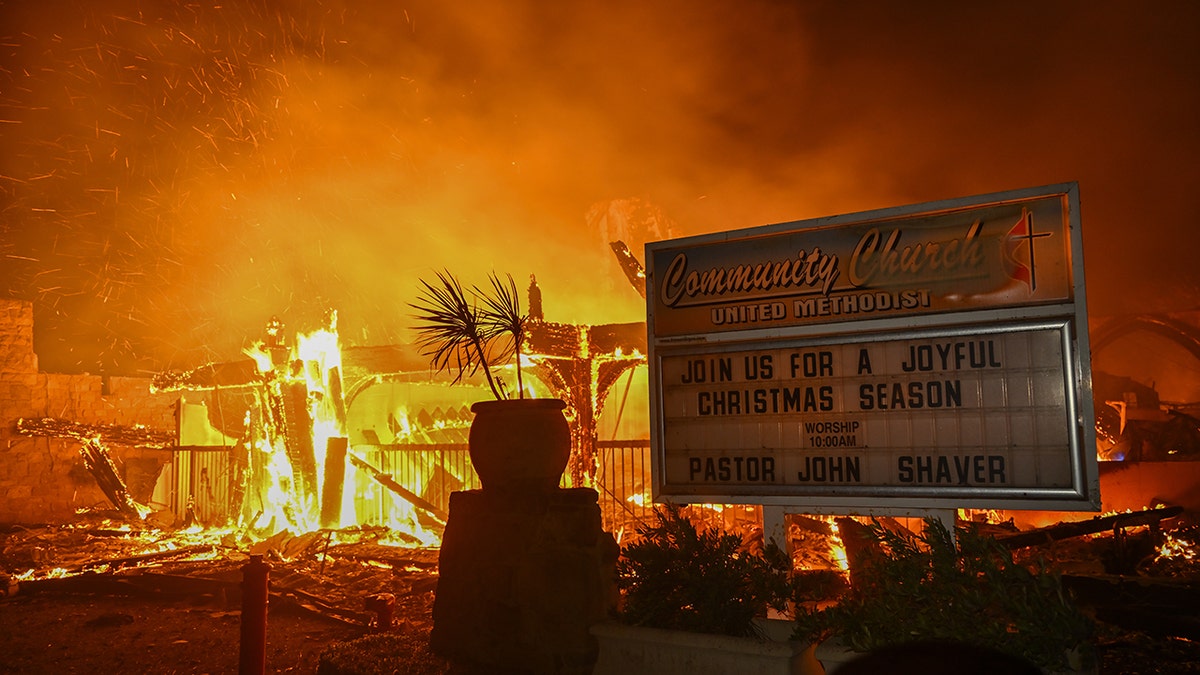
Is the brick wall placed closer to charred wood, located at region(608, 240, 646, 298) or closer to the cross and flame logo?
charred wood, located at region(608, 240, 646, 298)

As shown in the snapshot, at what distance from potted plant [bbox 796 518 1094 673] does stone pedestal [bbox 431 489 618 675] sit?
5.65ft

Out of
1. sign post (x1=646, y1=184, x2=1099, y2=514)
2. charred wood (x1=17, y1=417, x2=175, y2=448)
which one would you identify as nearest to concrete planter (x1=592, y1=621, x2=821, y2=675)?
sign post (x1=646, y1=184, x2=1099, y2=514)

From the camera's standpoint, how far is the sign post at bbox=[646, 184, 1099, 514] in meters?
5.18

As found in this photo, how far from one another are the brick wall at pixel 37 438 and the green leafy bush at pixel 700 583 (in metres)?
20.1


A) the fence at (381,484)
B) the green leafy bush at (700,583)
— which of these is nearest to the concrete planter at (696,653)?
the green leafy bush at (700,583)

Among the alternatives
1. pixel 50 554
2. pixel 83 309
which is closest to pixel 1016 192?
pixel 50 554

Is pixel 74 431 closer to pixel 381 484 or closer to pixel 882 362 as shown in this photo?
pixel 381 484

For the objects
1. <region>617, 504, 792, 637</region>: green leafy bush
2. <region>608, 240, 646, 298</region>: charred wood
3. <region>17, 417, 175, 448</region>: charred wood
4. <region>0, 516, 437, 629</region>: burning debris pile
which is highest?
<region>608, 240, 646, 298</region>: charred wood

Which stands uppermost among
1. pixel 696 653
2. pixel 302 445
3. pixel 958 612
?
pixel 302 445

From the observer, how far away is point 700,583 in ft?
17.4

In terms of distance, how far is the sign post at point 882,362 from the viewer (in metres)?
5.18

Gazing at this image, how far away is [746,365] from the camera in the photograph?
6.27 metres

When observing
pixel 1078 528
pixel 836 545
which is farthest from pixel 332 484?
pixel 1078 528

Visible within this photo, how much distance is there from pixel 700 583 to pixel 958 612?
5.94 feet
